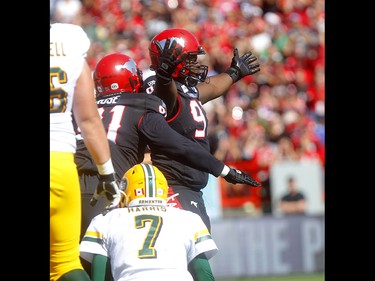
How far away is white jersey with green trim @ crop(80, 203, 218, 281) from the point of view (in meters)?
3.54

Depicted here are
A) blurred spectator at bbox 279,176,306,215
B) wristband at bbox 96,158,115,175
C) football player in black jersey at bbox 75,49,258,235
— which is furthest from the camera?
blurred spectator at bbox 279,176,306,215

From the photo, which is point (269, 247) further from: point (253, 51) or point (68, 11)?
point (68, 11)

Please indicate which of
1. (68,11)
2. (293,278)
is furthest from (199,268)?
(68,11)

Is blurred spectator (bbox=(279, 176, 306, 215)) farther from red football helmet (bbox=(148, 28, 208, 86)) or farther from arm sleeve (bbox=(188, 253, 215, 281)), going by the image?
arm sleeve (bbox=(188, 253, 215, 281))

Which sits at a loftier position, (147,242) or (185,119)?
(185,119)

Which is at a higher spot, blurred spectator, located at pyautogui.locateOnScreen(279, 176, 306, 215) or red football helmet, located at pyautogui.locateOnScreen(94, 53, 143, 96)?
red football helmet, located at pyautogui.locateOnScreen(94, 53, 143, 96)

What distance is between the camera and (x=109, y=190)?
140 inches

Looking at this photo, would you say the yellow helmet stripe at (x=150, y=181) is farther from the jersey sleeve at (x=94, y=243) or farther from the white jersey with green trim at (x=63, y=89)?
the white jersey with green trim at (x=63, y=89)

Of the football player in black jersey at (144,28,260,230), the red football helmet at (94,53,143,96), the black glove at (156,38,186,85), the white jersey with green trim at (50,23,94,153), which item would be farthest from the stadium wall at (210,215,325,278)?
the white jersey with green trim at (50,23,94,153)

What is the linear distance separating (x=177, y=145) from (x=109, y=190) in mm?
744

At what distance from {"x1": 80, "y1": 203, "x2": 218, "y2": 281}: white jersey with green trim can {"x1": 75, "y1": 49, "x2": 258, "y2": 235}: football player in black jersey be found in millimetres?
409

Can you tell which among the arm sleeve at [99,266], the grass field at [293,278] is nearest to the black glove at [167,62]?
the arm sleeve at [99,266]
